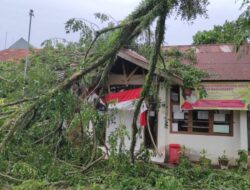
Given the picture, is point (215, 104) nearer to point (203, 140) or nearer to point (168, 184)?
point (203, 140)

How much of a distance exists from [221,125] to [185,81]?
7.07 ft

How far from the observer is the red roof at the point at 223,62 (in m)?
11.4

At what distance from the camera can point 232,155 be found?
1106 cm

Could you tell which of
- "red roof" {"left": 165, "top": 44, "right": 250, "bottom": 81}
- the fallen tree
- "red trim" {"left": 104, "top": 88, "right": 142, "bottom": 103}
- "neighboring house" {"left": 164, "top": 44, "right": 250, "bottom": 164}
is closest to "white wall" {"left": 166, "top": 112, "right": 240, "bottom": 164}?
"neighboring house" {"left": 164, "top": 44, "right": 250, "bottom": 164}

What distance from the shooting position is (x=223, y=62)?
12.8 metres

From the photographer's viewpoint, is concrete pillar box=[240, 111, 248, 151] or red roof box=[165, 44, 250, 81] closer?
concrete pillar box=[240, 111, 248, 151]

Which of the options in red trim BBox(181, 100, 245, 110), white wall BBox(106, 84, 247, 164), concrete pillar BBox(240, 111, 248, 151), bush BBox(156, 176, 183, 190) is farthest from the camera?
white wall BBox(106, 84, 247, 164)

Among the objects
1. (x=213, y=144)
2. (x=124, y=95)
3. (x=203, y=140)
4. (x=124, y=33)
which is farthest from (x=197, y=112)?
(x=124, y=33)

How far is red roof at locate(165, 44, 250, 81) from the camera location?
11.4 m

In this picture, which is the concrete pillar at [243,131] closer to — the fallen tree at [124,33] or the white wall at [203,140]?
the white wall at [203,140]

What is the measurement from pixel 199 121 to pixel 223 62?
2.79 meters

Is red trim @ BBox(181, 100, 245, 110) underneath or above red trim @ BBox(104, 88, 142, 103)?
underneath

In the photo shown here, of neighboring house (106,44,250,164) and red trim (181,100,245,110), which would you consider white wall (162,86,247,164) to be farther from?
red trim (181,100,245,110)

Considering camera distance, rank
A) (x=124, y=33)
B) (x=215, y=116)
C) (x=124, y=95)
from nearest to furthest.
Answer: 1. (x=124, y=33)
2. (x=124, y=95)
3. (x=215, y=116)
